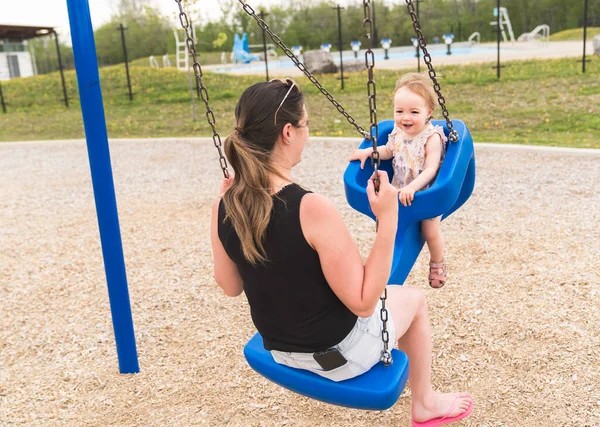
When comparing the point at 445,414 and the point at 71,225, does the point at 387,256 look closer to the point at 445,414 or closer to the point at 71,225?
the point at 445,414

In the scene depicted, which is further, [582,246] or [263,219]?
[582,246]

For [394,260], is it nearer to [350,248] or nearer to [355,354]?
[355,354]

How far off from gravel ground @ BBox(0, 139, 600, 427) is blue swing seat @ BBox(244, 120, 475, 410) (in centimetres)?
62

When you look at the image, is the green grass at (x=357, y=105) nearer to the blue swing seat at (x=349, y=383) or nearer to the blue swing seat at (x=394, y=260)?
the blue swing seat at (x=394, y=260)

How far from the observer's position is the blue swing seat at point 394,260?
1.76 m

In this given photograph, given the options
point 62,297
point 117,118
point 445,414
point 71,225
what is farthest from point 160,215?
point 117,118

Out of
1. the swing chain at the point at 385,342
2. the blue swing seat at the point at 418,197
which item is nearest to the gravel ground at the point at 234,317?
the blue swing seat at the point at 418,197

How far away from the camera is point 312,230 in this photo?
1577mm

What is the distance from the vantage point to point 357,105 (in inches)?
440

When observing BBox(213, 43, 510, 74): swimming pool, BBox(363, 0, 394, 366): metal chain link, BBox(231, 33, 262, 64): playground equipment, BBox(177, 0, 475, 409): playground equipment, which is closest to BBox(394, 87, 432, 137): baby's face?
BBox(177, 0, 475, 409): playground equipment

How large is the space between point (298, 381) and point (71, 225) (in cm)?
424

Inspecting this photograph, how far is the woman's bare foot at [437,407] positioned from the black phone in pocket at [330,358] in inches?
22.8

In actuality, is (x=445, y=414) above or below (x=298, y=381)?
below

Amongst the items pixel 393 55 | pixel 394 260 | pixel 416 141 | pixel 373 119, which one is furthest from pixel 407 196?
pixel 393 55
